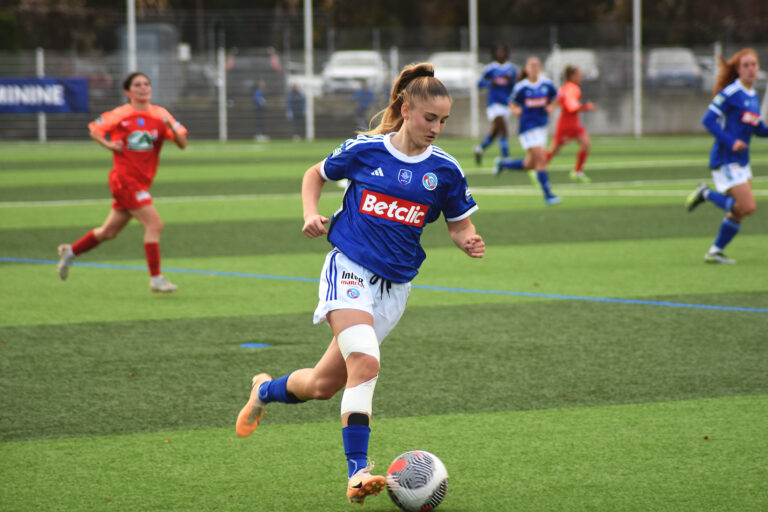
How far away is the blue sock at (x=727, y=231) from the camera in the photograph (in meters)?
12.0

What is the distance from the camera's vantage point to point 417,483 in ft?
15.8

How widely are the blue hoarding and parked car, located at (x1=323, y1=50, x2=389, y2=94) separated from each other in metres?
9.19

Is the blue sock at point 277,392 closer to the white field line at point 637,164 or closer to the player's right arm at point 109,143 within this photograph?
the player's right arm at point 109,143

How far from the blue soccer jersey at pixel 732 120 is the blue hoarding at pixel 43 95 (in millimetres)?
27481

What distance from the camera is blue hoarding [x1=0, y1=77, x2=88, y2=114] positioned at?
35.3 meters

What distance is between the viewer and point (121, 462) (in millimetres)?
5562

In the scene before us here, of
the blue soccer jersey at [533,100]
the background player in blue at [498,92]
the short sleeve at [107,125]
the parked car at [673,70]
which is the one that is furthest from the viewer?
the parked car at [673,70]

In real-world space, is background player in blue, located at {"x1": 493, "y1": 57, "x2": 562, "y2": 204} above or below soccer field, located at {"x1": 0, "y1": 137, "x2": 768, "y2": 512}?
above

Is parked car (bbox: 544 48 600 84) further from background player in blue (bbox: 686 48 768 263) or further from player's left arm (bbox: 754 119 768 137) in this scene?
background player in blue (bbox: 686 48 768 263)

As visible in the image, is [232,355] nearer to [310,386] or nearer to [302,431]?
[302,431]

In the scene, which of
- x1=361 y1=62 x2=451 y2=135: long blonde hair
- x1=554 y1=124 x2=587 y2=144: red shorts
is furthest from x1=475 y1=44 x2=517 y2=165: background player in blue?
x1=361 y1=62 x2=451 y2=135: long blonde hair

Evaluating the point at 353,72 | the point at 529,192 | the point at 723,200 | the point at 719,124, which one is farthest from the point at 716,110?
the point at 353,72

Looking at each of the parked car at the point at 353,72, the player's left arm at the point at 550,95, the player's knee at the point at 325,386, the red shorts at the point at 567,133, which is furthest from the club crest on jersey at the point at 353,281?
the parked car at the point at 353,72

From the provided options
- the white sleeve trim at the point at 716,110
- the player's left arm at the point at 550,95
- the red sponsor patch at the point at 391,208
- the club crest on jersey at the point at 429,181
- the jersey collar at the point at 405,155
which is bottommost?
the red sponsor patch at the point at 391,208
